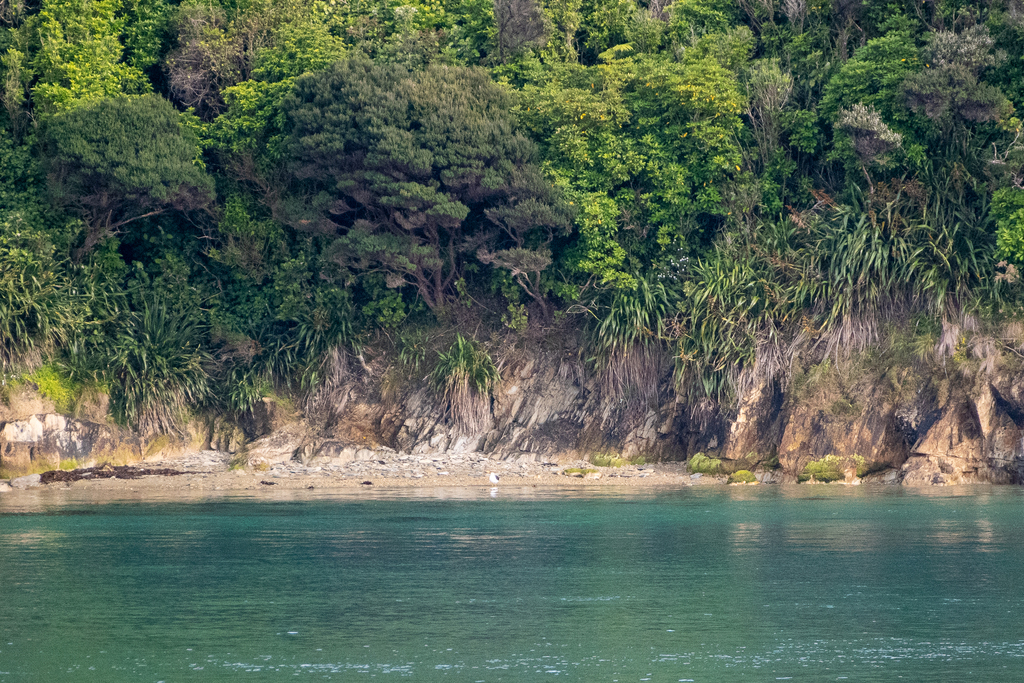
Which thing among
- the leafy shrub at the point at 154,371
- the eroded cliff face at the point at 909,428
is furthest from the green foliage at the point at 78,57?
the eroded cliff face at the point at 909,428

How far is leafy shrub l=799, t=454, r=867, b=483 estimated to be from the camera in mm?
28156

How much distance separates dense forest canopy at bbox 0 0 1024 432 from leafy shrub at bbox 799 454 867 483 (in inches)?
96.8

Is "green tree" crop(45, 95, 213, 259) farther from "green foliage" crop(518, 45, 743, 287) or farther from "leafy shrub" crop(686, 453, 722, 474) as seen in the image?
"leafy shrub" crop(686, 453, 722, 474)

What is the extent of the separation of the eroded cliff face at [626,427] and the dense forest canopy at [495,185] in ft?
2.39

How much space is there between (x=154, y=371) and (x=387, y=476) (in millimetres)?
6759

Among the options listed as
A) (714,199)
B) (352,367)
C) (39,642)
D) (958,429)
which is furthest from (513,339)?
(39,642)

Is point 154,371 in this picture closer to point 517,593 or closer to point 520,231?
point 520,231

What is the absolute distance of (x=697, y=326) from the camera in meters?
29.6

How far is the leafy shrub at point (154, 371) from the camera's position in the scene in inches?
1222

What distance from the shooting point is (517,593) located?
47.1ft

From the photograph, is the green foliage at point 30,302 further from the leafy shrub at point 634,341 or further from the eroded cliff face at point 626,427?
the leafy shrub at point 634,341

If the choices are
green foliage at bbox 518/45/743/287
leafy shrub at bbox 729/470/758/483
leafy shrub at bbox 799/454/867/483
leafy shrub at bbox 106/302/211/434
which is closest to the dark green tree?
green foliage at bbox 518/45/743/287

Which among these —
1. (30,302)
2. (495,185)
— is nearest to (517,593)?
(495,185)

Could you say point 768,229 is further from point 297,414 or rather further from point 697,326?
point 297,414
